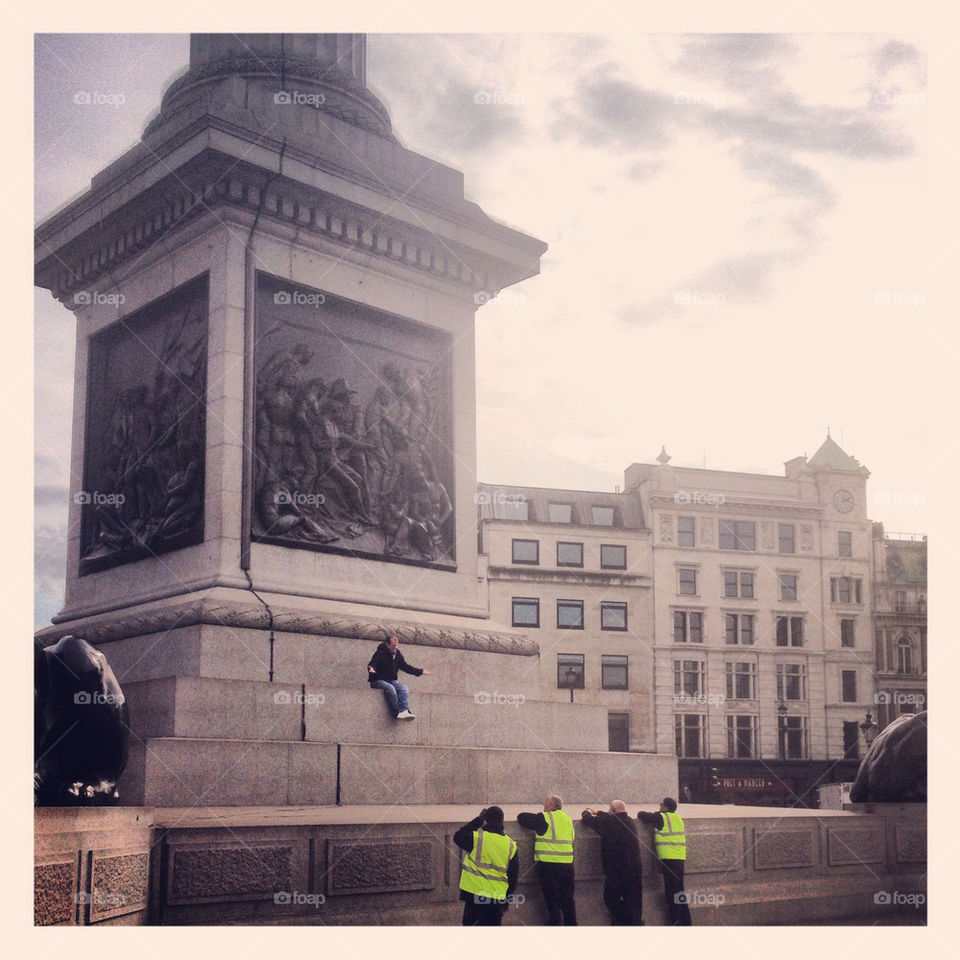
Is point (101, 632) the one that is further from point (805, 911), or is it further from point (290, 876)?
point (805, 911)

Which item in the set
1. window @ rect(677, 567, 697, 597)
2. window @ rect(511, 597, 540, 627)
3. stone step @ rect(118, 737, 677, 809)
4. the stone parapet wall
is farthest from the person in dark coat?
window @ rect(511, 597, 540, 627)

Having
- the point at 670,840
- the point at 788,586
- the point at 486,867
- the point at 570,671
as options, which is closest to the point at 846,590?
the point at 788,586

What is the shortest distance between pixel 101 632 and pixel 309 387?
326 centimetres

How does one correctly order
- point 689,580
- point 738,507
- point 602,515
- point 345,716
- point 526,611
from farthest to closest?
point 602,515 < point 526,611 < point 689,580 < point 738,507 < point 345,716

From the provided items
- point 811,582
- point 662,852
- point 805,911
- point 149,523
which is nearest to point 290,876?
point 662,852

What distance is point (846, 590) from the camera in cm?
2983

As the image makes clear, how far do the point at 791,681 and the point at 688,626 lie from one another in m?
4.09

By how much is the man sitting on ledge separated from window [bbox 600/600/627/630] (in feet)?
103

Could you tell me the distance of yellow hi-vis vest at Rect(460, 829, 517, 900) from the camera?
10.2 meters

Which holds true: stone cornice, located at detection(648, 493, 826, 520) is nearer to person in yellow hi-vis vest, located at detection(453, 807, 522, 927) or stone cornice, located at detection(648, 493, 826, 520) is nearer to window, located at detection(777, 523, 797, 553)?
window, located at detection(777, 523, 797, 553)

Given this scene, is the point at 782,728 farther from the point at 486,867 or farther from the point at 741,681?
the point at 486,867

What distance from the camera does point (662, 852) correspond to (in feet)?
37.7

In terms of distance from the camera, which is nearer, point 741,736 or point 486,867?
point 486,867

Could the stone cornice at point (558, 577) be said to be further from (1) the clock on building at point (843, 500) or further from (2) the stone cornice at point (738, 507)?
(1) the clock on building at point (843, 500)
